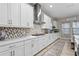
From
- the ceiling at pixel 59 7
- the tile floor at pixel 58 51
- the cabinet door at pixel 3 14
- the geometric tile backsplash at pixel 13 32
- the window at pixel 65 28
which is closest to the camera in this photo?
the cabinet door at pixel 3 14

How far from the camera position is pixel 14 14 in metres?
2.97

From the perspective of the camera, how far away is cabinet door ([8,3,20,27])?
2.73 metres

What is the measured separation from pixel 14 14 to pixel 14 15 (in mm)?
30

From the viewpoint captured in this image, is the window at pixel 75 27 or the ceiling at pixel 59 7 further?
the window at pixel 75 27

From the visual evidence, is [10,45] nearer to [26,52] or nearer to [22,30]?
[26,52]

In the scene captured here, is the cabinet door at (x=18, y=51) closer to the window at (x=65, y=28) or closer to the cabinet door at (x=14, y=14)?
the cabinet door at (x=14, y=14)

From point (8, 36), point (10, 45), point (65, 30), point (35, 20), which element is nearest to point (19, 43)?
point (10, 45)

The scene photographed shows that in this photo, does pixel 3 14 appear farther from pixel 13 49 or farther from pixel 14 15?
pixel 13 49

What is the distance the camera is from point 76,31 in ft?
31.9

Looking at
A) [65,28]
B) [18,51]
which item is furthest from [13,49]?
[65,28]

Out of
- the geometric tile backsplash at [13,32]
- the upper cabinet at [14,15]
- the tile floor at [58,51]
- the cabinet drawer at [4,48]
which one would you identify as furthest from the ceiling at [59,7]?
the cabinet drawer at [4,48]

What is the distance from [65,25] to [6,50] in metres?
9.51

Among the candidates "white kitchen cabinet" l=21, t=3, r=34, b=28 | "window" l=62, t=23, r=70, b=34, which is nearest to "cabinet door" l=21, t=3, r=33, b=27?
"white kitchen cabinet" l=21, t=3, r=34, b=28

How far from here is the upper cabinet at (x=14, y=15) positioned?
2456 millimetres
